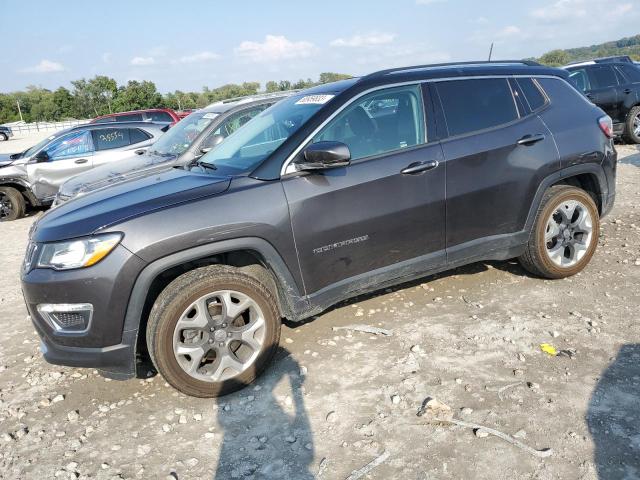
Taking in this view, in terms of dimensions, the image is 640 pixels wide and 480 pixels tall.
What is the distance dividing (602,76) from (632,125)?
1.33 metres

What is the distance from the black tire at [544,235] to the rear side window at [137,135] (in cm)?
739

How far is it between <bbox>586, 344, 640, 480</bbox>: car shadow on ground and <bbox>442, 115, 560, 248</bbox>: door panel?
1283 mm

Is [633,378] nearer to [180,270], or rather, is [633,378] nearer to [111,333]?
[180,270]

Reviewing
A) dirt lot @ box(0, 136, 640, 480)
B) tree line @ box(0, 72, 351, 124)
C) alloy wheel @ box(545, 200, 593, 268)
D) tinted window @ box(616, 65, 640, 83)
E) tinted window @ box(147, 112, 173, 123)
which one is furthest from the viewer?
tree line @ box(0, 72, 351, 124)

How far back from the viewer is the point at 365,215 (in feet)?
11.1

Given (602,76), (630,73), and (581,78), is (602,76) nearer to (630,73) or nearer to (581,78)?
(581,78)

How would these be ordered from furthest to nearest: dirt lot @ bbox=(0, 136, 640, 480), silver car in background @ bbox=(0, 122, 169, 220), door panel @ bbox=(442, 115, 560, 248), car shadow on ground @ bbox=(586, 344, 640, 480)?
1. silver car in background @ bbox=(0, 122, 169, 220)
2. door panel @ bbox=(442, 115, 560, 248)
3. dirt lot @ bbox=(0, 136, 640, 480)
4. car shadow on ground @ bbox=(586, 344, 640, 480)

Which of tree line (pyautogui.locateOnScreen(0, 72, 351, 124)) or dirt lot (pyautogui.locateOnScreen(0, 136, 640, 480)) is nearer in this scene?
dirt lot (pyautogui.locateOnScreen(0, 136, 640, 480))

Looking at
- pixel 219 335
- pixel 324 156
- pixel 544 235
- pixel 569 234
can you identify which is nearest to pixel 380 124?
pixel 324 156

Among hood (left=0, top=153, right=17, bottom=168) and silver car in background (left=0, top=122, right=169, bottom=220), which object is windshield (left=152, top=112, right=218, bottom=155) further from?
hood (left=0, top=153, right=17, bottom=168)

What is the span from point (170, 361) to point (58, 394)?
1.02m

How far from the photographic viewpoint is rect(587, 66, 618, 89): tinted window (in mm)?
11414

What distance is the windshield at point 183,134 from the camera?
22.5 feet

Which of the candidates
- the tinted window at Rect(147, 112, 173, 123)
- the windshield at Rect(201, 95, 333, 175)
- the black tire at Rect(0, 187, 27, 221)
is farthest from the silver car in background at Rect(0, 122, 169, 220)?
the tinted window at Rect(147, 112, 173, 123)
